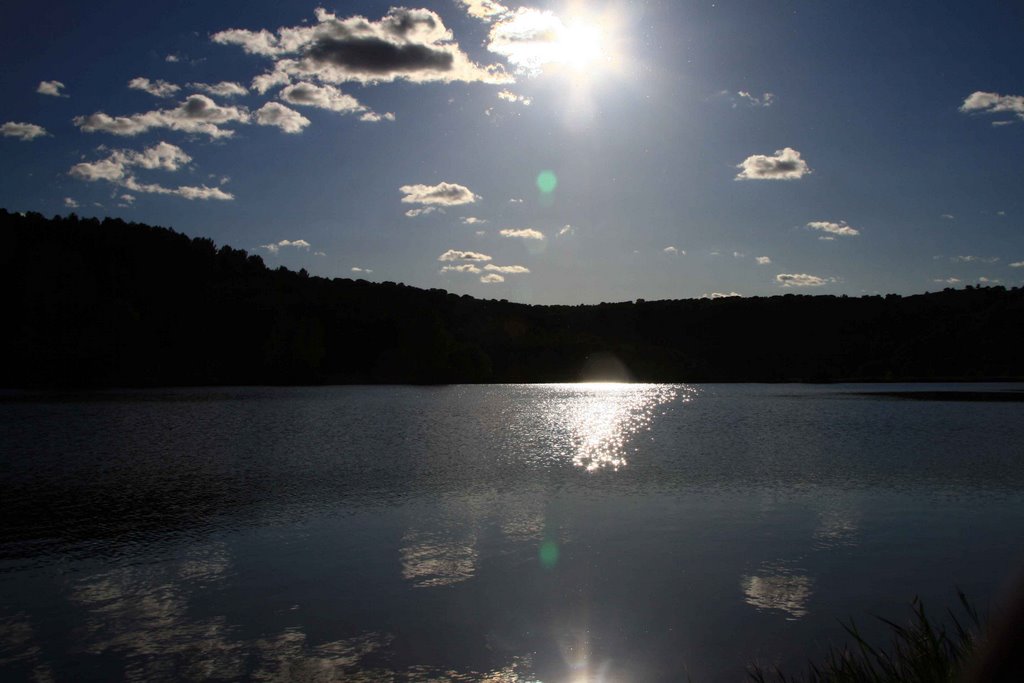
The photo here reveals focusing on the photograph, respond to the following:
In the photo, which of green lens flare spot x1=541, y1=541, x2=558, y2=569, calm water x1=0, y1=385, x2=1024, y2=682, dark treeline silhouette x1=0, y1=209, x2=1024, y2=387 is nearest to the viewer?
calm water x1=0, y1=385, x2=1024, y2=682

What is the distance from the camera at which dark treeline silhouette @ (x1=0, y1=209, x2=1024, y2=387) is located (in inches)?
4983

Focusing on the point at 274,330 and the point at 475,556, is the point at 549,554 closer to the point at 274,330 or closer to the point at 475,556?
the point at 475,556

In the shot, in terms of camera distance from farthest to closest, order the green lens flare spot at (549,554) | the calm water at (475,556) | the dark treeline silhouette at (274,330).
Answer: the dark treeline silhouette at (274,330) < the green lens flare spot at (549,554) < the calm water at (475,556)

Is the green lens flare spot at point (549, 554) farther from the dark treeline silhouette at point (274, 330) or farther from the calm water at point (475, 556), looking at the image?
the dark treeline silhouette at point (274, 330)

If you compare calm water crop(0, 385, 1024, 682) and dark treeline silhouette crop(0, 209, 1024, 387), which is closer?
calm water crop(0, 385, 1024, 682)

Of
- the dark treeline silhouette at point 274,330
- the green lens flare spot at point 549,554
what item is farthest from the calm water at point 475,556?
the dark treeline silhouette at point 274,330

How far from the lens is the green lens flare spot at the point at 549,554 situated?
17828 mm

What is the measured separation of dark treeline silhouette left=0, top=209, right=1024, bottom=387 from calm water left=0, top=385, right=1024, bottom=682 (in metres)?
100

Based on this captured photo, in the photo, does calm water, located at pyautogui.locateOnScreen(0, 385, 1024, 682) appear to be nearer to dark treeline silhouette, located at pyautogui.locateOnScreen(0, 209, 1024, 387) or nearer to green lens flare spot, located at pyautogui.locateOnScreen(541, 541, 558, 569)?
green lens flare spot, located at pyautogui.locateOnScreen(541, 541, 558, 569)

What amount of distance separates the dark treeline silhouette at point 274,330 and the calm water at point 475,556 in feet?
328

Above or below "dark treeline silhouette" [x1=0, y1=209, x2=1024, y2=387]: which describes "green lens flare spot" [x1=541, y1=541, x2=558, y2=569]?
below

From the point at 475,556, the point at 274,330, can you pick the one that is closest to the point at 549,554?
the point at 475,556

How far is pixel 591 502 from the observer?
25.8 metres

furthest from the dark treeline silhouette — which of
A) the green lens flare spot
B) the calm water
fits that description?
the green lens flare spot
